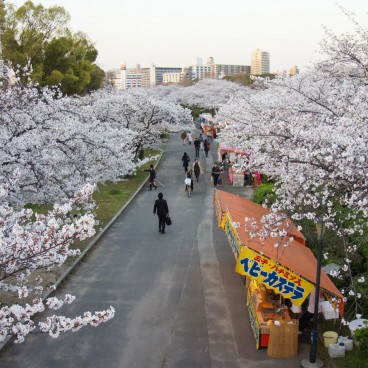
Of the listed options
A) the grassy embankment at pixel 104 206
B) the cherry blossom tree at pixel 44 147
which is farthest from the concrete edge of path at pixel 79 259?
the cherry blossom tree at pixel 44 147

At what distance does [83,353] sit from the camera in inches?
315

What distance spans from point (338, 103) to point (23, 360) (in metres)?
8.30

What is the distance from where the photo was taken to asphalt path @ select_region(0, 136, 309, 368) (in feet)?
25.9

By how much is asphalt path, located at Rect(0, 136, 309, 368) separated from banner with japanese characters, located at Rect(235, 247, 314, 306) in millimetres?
1212

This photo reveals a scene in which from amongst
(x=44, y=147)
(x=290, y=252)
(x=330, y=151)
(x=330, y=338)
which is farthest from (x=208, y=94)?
(x=330, y=151)

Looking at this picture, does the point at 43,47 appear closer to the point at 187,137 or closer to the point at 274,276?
the point at 187,137

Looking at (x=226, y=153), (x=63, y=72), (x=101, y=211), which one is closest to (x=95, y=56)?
(x=63, y=72)

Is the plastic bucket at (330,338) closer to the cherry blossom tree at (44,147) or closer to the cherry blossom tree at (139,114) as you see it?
the cherry blossom tree at (44,147)

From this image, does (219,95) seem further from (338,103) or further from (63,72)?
(338,103)

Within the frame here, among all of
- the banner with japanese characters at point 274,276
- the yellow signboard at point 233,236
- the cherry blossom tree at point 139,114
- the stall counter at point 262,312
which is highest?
the cherry blossom tree at point 139,114

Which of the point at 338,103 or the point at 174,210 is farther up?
the point at 338,103

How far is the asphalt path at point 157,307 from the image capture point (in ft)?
25.9

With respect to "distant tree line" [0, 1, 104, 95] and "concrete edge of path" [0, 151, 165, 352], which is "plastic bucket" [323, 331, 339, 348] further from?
"distant tree line" [0, 1, 104, 95]

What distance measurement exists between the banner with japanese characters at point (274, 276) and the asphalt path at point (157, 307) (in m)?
1.21
